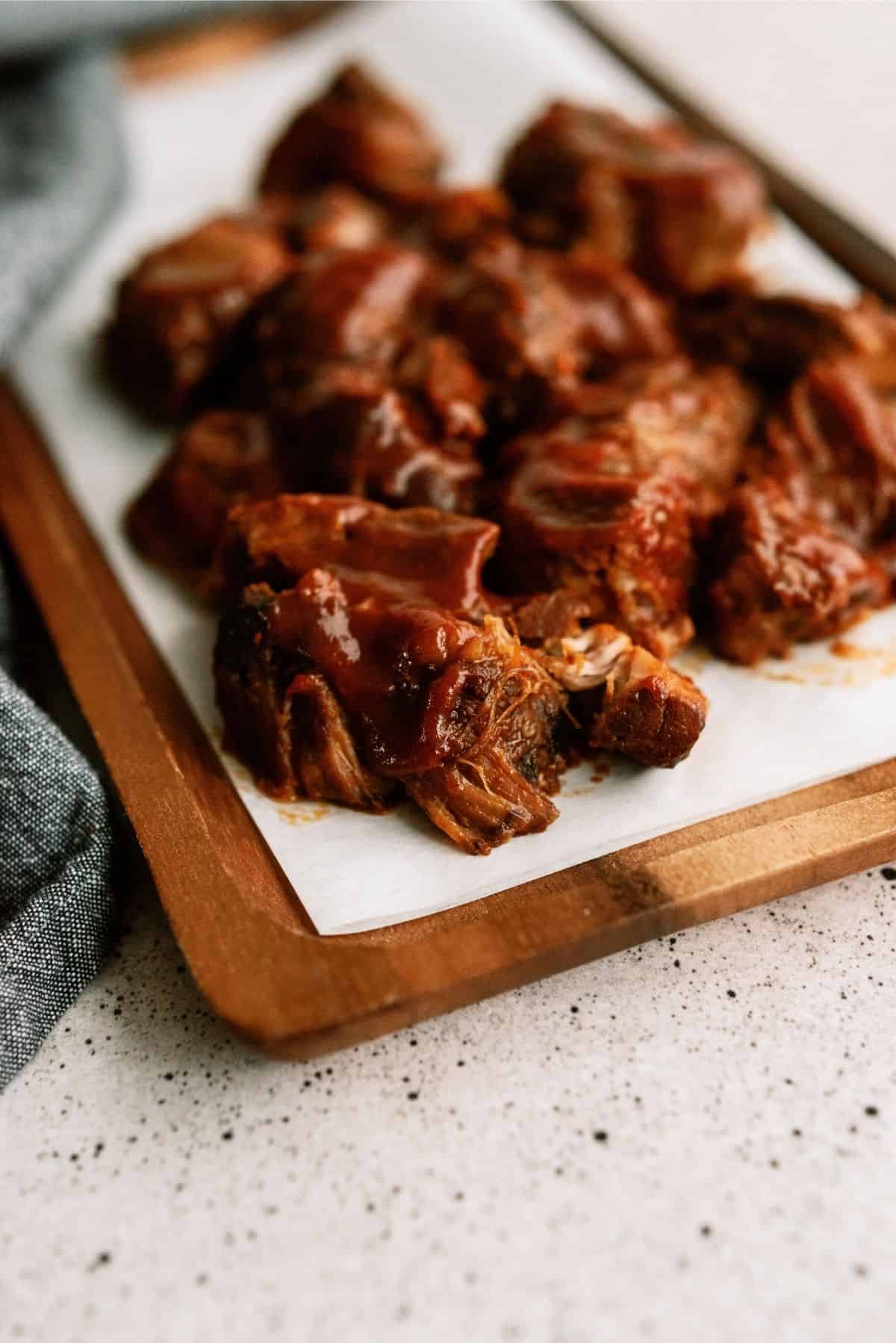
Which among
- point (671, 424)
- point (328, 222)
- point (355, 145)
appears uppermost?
point (671, 424)

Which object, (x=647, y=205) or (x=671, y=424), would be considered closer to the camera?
(x=671, y=424)

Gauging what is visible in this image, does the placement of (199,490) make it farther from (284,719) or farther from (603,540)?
(603,540)

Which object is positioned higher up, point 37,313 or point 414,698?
point 414,698

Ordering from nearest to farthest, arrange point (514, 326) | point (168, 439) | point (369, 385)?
point (369, 385) → point (514, 326) → point (168, 439)

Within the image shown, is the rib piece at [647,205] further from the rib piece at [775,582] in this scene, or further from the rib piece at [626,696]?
the rib piece at [626,696]

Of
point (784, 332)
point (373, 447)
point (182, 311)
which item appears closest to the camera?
point (373, 447)

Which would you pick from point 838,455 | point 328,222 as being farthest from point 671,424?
point 328,222

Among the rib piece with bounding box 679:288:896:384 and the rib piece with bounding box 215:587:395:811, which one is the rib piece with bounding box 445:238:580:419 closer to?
the rib piece with bounding box 679:288:896:384

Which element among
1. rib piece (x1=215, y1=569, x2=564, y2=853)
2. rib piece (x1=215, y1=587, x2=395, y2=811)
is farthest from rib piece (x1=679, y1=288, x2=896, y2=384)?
rib piece (x1=215, y1=587, x2=395, y2=811)
